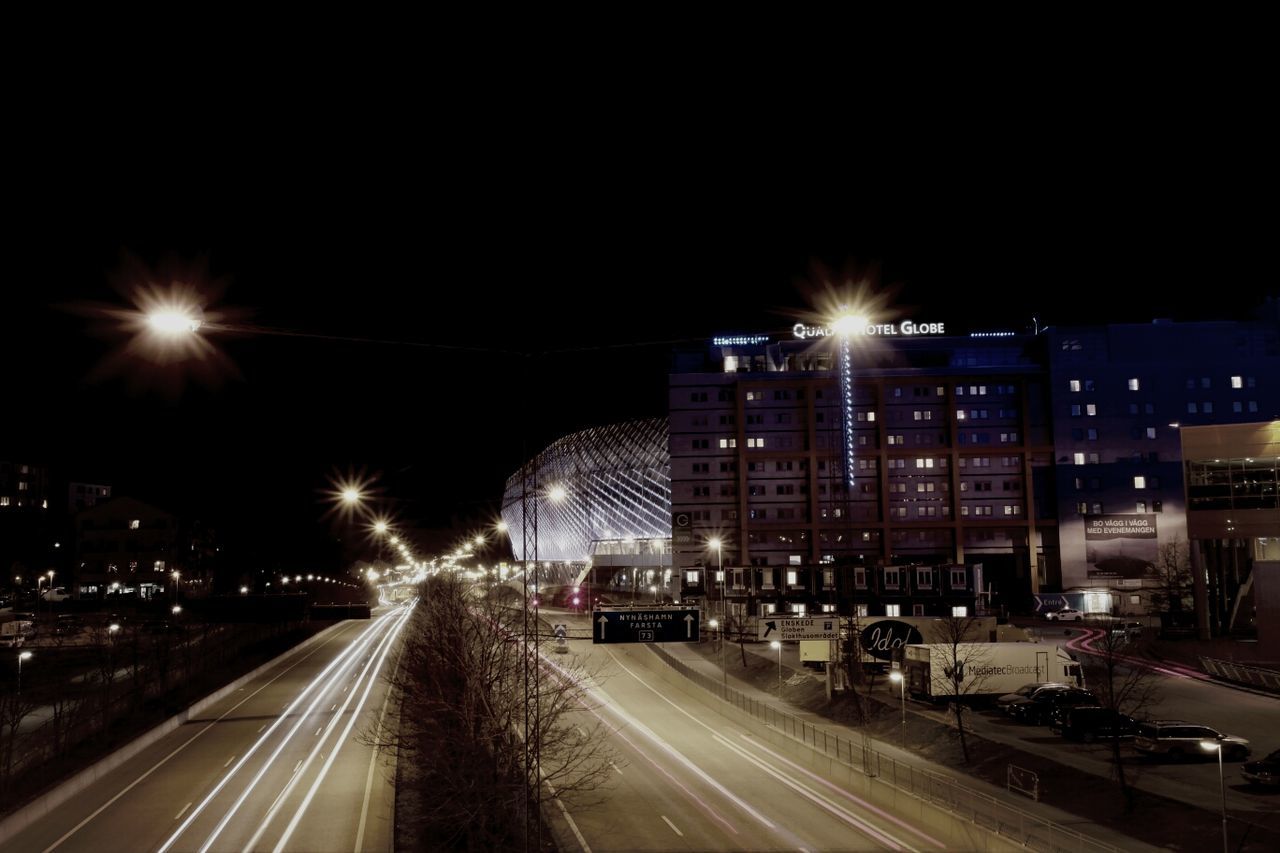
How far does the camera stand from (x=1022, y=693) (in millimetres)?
45594

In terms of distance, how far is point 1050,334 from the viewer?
11156 centimetres

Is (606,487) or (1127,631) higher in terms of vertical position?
(606,487)

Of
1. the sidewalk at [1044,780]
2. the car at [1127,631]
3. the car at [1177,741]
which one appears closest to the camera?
the sidewalk at [1044,780]

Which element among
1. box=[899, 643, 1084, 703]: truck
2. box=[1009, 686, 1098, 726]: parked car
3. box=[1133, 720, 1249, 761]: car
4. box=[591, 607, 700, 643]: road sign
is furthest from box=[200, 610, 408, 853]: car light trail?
box=[1133, 720, 1249, 761]: car

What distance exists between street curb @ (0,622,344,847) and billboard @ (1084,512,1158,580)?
293 ft

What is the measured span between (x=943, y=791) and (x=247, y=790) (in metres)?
23.2

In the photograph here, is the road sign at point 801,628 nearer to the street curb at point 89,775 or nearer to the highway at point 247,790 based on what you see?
the highway at point 247,790

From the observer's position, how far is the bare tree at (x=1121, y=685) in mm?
31250

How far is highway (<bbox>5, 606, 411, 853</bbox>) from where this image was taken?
26.4 meters

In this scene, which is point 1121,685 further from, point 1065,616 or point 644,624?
point 1065,616

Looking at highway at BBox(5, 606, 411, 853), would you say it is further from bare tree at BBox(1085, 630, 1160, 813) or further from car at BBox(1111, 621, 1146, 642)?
car at BBox(1111, 621, 1146, 642)

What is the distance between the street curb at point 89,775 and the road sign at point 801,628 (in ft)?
85.3

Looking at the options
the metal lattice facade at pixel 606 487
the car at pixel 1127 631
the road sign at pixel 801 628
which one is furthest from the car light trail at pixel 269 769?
the metal lattice facade at pixel 606 487

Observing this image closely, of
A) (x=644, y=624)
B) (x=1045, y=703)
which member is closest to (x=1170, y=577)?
(x=1045, y=703)
